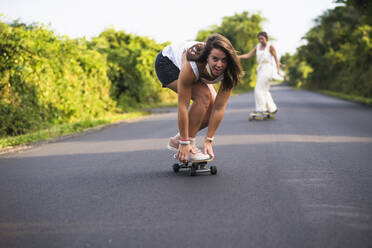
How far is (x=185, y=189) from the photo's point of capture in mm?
4074

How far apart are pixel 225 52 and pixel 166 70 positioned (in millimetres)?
1039

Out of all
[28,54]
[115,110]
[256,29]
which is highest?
[256,29]

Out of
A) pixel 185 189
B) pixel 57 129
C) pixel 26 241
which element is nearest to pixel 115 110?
pixel 57 129

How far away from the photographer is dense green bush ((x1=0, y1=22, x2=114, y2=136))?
30.6ft

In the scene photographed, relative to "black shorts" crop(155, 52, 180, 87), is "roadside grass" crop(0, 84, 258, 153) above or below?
below

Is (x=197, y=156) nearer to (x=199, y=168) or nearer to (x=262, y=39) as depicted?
(x=199, y=168)

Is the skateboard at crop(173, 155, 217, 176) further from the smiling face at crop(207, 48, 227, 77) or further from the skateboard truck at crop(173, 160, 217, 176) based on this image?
the smiling face at crop(207, 48, 227, 77)

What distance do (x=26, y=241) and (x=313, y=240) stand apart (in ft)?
6.21

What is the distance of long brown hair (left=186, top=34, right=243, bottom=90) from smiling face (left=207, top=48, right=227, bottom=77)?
0.03m

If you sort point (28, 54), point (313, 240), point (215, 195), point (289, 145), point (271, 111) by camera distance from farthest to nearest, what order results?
point (271, 111) → point (28, 54) → point (289, 145) → point (215, 195) → point (313, 240)

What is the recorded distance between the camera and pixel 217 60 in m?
4.05

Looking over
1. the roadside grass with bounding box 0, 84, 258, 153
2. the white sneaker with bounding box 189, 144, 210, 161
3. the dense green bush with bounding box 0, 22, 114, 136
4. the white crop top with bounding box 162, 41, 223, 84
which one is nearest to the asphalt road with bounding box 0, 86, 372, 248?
the white sneaker with bounding box 189, 144, 210, 161

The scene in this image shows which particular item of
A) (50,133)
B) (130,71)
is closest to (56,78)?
(50,133)

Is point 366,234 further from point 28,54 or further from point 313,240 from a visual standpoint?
point 28,54
